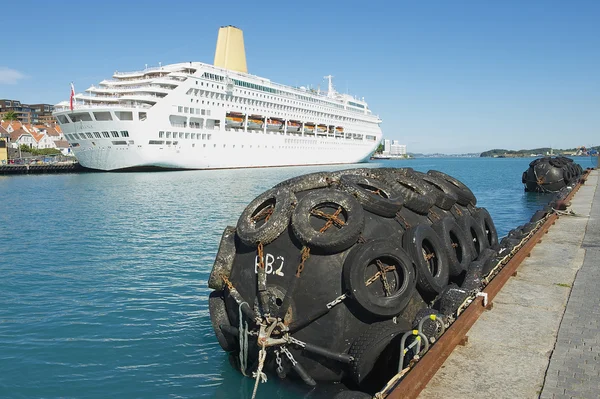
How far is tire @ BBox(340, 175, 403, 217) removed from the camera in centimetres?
776

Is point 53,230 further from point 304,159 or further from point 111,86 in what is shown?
point 304,159

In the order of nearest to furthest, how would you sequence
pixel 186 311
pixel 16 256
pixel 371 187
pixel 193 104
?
1. pixel 371 187
2. pixel 186 311
3. pixel 16 256
4. pixel 193 104

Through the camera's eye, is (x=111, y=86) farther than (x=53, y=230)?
Yes

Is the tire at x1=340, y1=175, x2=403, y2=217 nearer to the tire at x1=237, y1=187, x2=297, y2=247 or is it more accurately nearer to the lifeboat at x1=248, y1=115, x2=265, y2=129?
the tire at x1=237, y1=187, x2=297, y2=247

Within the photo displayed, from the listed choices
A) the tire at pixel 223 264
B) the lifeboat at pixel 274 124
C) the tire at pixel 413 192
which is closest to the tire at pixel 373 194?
the tire at pixel 413 192

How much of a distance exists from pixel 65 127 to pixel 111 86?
1125 centimetres

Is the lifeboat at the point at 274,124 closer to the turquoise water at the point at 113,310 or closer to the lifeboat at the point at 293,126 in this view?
the lifeboat at the point at 293,126

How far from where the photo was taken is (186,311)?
11.4m

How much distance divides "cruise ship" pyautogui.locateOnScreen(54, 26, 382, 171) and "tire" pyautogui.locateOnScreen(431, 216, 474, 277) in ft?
204

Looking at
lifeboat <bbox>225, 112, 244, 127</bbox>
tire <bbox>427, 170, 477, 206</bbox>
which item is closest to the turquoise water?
tire <bbox>427, 170, 477, 206</bbox>

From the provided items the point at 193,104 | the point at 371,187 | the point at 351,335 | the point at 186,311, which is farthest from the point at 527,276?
the point at 193,104

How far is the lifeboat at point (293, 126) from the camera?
325ft

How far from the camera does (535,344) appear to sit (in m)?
6.20

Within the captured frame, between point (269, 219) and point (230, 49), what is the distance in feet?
302
